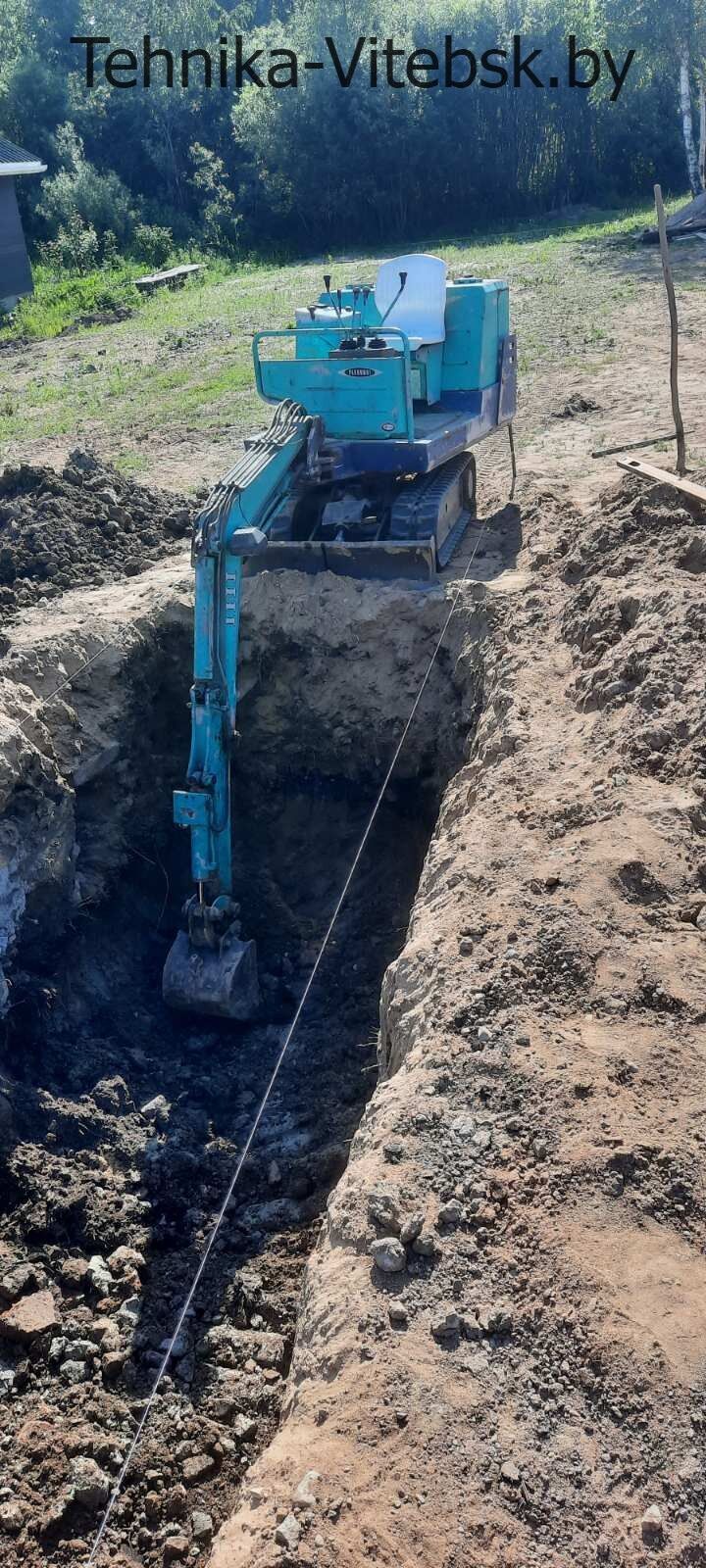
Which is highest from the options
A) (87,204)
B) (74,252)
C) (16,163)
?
(16,163)

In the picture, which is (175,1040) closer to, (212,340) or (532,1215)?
(532,1215)

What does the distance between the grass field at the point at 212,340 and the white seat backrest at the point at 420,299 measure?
419cm

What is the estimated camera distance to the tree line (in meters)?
31.5

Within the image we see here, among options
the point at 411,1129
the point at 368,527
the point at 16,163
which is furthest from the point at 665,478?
the point at 16,163

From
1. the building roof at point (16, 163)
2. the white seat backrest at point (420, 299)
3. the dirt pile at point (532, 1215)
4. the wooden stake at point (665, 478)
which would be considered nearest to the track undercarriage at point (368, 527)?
the white seat backrest at point (420, 299)

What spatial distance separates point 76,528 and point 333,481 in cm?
265

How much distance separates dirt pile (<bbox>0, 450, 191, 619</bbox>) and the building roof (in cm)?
1764

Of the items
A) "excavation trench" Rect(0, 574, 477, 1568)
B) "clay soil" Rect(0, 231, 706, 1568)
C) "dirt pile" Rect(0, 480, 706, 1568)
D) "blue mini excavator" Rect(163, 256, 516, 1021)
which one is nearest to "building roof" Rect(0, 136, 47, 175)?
"blue mini excavator" Rect(163, 256, 516, 1021)

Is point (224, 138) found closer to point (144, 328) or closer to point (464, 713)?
point (144, 328)

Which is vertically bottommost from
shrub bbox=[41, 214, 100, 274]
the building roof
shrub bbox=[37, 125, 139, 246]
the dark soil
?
the dark soil

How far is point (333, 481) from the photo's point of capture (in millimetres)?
9750

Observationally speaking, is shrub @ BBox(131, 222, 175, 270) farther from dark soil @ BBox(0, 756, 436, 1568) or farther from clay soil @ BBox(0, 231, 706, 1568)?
dark soil @ BBox(0, 756, 436, 1568)

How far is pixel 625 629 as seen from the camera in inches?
302

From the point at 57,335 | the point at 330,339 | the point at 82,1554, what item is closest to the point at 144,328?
the point at 57,335
